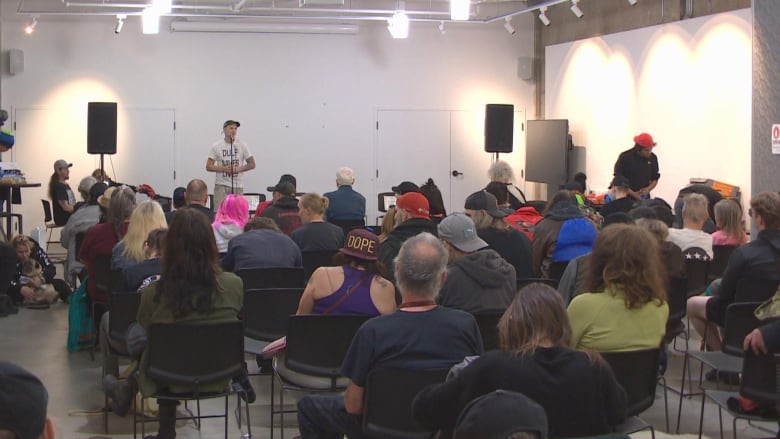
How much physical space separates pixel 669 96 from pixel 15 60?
904 centimetres

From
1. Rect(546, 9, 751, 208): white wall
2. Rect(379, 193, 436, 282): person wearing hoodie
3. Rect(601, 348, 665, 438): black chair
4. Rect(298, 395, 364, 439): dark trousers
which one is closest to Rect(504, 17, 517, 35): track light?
Rect(546, 9, 751, 208): white wall

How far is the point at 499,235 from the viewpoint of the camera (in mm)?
6031

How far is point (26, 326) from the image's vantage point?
833 cm

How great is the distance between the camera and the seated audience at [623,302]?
383 centimetres

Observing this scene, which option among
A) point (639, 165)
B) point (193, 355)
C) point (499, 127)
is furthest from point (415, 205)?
point (499, 127)

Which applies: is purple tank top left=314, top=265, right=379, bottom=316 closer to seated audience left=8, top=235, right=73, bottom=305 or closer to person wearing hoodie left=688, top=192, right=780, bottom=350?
person wearing hoodie left=688, top=192, right=780, bottom=350

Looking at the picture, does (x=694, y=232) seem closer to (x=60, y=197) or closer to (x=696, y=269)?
(x=696, y=269)

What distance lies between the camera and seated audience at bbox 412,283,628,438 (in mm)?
2863

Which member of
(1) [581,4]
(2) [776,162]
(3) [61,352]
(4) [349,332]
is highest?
(1) [581,4]

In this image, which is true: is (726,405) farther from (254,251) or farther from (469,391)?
(254,251)

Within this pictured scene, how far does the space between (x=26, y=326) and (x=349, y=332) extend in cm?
486

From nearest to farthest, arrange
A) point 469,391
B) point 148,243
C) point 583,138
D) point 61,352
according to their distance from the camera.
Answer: point 469,391 < point 148,243 < point 61,352 < point 583,138

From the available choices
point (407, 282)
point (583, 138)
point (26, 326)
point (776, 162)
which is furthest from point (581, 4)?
point (407, 282)

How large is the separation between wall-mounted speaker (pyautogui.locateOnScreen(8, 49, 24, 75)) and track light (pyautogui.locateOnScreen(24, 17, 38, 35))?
31 centimetres
